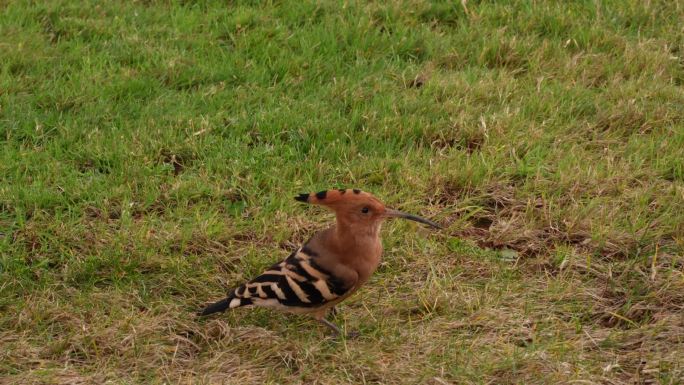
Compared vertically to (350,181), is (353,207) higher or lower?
higher

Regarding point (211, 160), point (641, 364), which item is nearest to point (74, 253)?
point (211, 160)

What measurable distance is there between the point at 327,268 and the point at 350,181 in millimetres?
1149

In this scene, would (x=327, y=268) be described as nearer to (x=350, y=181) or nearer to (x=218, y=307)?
(x=218, y=307)

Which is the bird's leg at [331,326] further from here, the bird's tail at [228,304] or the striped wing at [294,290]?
the bird's tail at [228,304]

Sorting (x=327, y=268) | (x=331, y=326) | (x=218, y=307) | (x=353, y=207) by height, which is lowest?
(x=331, y=326)

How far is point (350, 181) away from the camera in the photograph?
5.06 metres

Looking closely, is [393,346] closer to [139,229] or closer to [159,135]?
[139,229]

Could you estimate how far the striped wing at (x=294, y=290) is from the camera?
3938 millimetres

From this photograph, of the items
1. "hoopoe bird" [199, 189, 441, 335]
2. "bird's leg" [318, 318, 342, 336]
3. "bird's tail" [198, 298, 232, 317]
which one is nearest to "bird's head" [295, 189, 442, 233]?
"hoopoe bird" [199, 189, 441, 335]

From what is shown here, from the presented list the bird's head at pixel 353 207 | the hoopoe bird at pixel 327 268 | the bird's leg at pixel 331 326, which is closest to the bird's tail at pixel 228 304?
the hoopoe bird at pixel 327 268

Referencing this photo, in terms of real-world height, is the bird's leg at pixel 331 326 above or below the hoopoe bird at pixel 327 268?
below

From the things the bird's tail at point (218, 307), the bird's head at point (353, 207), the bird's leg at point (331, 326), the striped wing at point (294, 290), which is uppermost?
the bird's head at point (353, 207)

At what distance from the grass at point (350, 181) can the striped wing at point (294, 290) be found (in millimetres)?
149

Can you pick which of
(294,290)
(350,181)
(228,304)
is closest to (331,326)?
(294,290)
